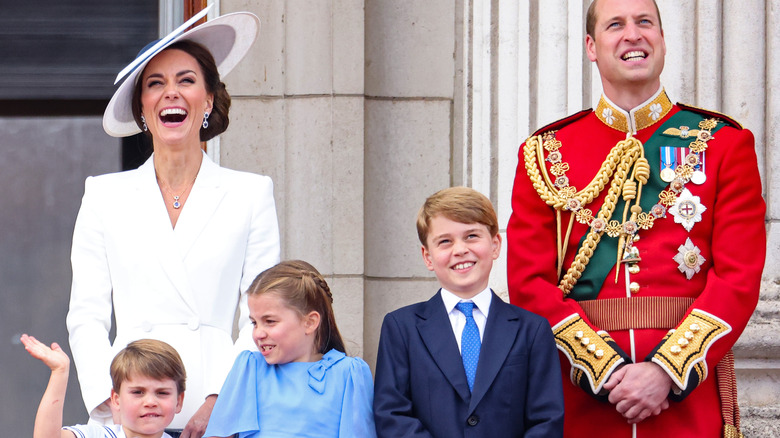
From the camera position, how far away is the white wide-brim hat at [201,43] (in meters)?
3.28

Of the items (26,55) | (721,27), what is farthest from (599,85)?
(26,55)

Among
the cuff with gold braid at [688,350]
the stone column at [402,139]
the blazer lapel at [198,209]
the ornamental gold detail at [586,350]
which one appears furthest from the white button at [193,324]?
the stone column at [402,139]

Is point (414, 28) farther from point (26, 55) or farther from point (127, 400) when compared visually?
point (127, 400)

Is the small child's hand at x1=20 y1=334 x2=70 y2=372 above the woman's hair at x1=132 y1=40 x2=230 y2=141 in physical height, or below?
below

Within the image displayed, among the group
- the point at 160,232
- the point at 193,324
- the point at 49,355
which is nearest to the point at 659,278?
the point at 193,324

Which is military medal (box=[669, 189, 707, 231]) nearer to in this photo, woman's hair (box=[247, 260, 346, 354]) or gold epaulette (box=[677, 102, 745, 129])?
gold epaulette (box=[677, 102, 745, 129])

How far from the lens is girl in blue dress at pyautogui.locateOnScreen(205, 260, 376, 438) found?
2998 millimetres

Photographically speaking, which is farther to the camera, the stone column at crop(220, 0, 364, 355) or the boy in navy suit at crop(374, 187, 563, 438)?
the stone column at crop(220, 0, 364, 355)

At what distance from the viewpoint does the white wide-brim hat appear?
10.8 feet

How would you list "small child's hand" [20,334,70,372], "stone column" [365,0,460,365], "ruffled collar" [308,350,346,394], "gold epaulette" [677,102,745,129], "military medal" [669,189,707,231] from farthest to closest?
1. "stone column" [365,0,460,365]
2. "gold epaulette" [677,102,745,129]
3. "military medal" [669,189,707,231]
4. "ruffled collar" [308,350,346,394]
5. "small child's hand" [20,334,70,372]

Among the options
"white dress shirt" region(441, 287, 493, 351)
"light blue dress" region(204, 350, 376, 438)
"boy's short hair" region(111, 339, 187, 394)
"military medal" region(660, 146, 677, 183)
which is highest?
"military medal" region(660, 146, 677, 183)

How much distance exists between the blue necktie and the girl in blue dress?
0.28m

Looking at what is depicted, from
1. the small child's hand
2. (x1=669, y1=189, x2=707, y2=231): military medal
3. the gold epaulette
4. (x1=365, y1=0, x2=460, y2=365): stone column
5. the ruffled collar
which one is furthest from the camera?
(x1=365, y1=0, x2=460, y2=365): stone column

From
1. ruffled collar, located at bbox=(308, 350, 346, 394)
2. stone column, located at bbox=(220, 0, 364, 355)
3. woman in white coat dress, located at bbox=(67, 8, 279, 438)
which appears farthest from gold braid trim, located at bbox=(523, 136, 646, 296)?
stone column, located at bbox=(220, 0, 364, 355)
